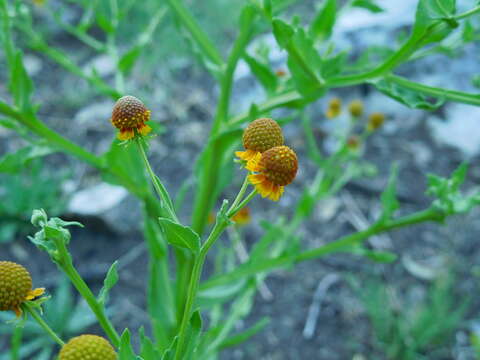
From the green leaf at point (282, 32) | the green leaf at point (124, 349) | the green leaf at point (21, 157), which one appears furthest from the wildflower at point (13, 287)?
the green leaf at point (282, 32)

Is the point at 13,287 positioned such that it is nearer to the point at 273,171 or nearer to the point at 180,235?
the point at 180,235

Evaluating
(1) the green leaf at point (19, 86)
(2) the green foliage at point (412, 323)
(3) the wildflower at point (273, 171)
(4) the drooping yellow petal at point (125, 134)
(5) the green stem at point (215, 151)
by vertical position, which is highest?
(1) the green leaf at point (19, 86)

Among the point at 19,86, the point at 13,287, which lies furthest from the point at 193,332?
the point at 19,86

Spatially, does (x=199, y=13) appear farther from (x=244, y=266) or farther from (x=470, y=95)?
(x=470, y=95)

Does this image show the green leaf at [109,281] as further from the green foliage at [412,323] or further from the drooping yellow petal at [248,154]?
the green foliage at [412,323]

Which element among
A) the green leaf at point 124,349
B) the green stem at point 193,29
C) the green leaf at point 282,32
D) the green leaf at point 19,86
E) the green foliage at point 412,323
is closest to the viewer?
the green leaf at point 124,349

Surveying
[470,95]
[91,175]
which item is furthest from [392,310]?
[91,175]

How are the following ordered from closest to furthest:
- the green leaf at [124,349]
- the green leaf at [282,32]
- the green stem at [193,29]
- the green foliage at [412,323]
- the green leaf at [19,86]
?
the green leaf at [124,349] → the green leaf at [282,32] → the green leaf at [19,86] → the green stem at [193,29] → the green foliage at [412,323]
